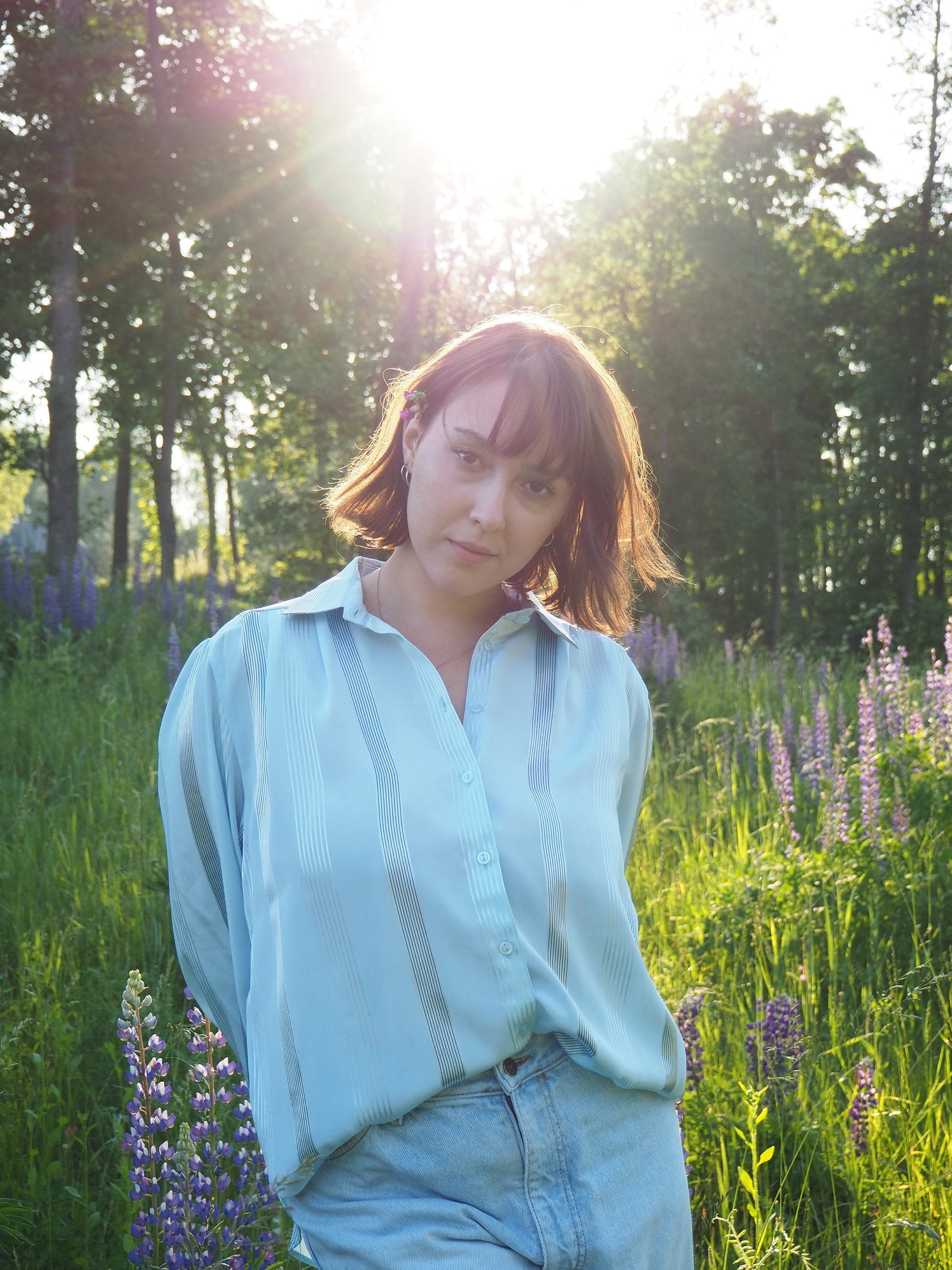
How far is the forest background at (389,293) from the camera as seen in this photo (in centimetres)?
1423

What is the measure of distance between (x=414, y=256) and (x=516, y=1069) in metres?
13.0

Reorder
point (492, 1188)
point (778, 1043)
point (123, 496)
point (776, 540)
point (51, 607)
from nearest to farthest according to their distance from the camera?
Answer: 1. point (492, 1188)
2. point (778, 1043)
3. point (51, 607)
4. point (123, 496)
5. point (776, 540)

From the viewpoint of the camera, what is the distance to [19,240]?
1532 cm

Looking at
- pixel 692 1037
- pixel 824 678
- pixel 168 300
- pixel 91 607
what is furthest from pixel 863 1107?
pixel 168 300

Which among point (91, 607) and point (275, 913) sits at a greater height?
point (91, 607)

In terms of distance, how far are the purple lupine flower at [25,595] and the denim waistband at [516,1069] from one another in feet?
26.1

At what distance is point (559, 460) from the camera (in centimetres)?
208

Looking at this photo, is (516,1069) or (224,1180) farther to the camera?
(224,1180)

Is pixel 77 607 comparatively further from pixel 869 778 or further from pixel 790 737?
pixel 869 778

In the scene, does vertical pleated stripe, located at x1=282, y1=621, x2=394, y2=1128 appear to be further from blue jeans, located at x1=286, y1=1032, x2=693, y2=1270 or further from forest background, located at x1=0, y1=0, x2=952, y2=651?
forest background, located at x1=0, y1=0, x2=952, y2=651

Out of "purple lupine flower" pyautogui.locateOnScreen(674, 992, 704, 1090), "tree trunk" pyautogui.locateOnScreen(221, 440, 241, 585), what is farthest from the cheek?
"tree trunk" pyautogui.locateOnScreen(221, 440, 241, 585)

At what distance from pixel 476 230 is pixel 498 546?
18.2 metres

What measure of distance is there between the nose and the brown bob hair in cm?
7

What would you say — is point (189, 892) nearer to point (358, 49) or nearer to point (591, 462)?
point (591, 462)
